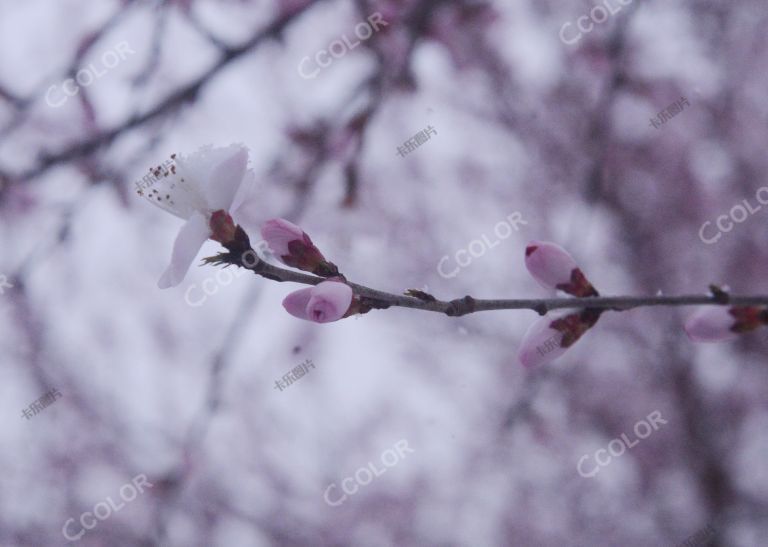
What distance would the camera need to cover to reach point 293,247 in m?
0.98

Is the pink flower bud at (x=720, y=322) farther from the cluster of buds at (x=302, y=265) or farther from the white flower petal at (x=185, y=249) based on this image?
the white flower petal at (x=185, y=249)

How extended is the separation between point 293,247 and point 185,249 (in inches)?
6.5

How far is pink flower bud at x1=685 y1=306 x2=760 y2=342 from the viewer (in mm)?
911

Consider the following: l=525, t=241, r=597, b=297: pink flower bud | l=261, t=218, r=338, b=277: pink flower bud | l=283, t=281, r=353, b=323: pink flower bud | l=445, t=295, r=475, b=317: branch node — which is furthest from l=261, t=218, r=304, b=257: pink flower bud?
l=525, t=241, r=597, b=297: pink flower bud

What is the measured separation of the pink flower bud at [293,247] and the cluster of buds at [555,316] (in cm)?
34

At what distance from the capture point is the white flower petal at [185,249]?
0.90 metres

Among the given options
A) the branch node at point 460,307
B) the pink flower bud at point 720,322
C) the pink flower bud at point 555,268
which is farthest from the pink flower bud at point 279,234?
the pink flower bud at point 720,322

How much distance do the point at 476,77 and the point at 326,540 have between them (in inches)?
81.6

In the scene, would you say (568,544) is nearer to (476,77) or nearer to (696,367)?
(696,367)

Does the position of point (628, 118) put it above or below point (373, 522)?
above

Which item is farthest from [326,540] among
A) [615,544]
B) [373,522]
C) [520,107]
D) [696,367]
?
A: [520,107]

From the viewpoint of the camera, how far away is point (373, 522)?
9.11 ft

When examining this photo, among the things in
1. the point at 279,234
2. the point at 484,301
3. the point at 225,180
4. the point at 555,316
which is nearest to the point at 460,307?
the point at 484,301

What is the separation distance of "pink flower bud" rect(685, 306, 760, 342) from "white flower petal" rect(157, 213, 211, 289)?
2.45 ft
